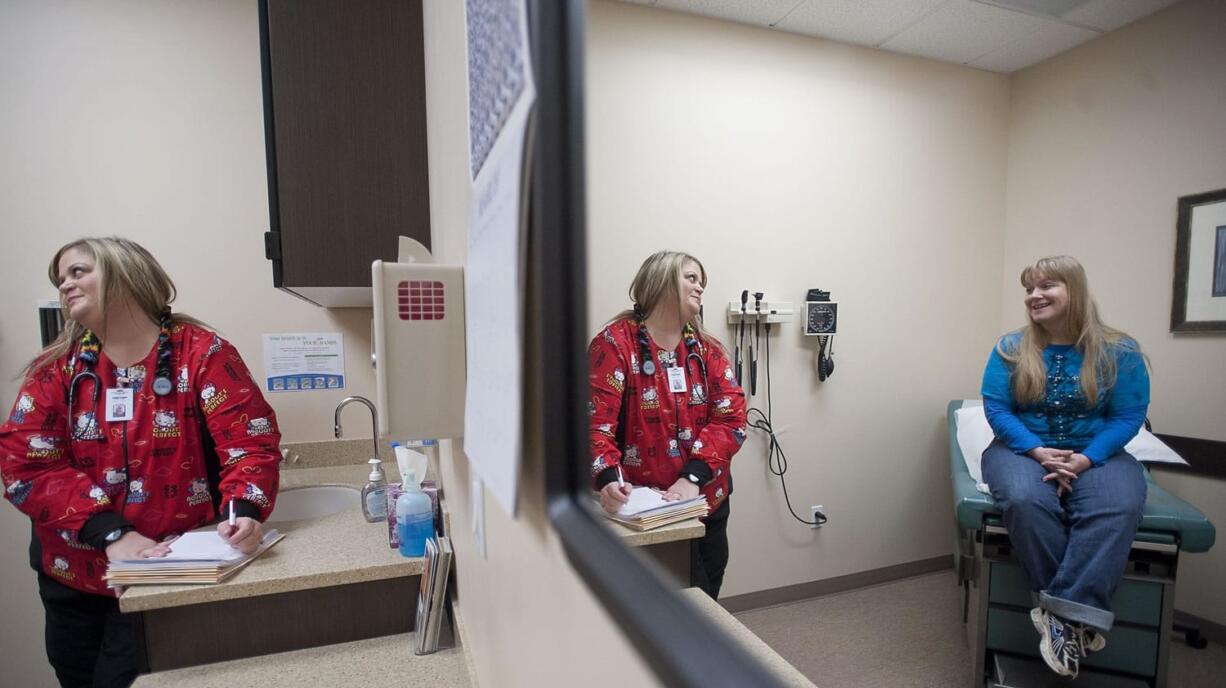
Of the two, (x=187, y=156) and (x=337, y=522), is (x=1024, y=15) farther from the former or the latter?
(x=187, y=156)

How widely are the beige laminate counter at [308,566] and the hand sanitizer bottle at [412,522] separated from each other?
3cm

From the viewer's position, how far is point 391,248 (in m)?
1.46

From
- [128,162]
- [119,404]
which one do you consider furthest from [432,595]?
[128,162]

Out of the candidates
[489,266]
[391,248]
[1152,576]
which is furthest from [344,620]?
[1152,576]

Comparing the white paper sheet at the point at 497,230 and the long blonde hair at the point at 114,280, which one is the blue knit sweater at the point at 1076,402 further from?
the long blonde hair at the point at 114,280

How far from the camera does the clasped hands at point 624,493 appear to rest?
0.29 meters

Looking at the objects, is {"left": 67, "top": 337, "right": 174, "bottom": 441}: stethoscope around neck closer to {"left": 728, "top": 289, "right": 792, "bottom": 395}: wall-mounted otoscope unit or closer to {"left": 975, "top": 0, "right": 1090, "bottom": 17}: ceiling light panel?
{"left": 728, "top": 289, "right": 792, "bottom": 395}: wall-mounted otoscope unit

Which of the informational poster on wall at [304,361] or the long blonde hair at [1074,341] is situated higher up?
the long blonde hair at [1074,341]

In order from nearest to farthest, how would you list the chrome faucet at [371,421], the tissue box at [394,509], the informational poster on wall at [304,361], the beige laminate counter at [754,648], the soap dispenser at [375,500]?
the beige laminate counter at [754,648] → the tissue box at [394,509] → the soap dispenser at [375,500] → the chrome faucet at [371,421] → the informational poster on wall at [304,361]

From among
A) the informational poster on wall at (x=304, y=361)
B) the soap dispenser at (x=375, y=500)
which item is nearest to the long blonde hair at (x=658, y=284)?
the soap dispenser at (x=375, y=500)

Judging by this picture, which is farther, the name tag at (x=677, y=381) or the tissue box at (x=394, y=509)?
the tissue box at (x=394, y=509)

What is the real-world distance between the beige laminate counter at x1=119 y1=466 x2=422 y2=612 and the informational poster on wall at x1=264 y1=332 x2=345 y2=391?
80 centimetres

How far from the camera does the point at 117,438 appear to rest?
4.04 feet

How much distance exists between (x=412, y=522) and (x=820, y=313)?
3.81 ft
